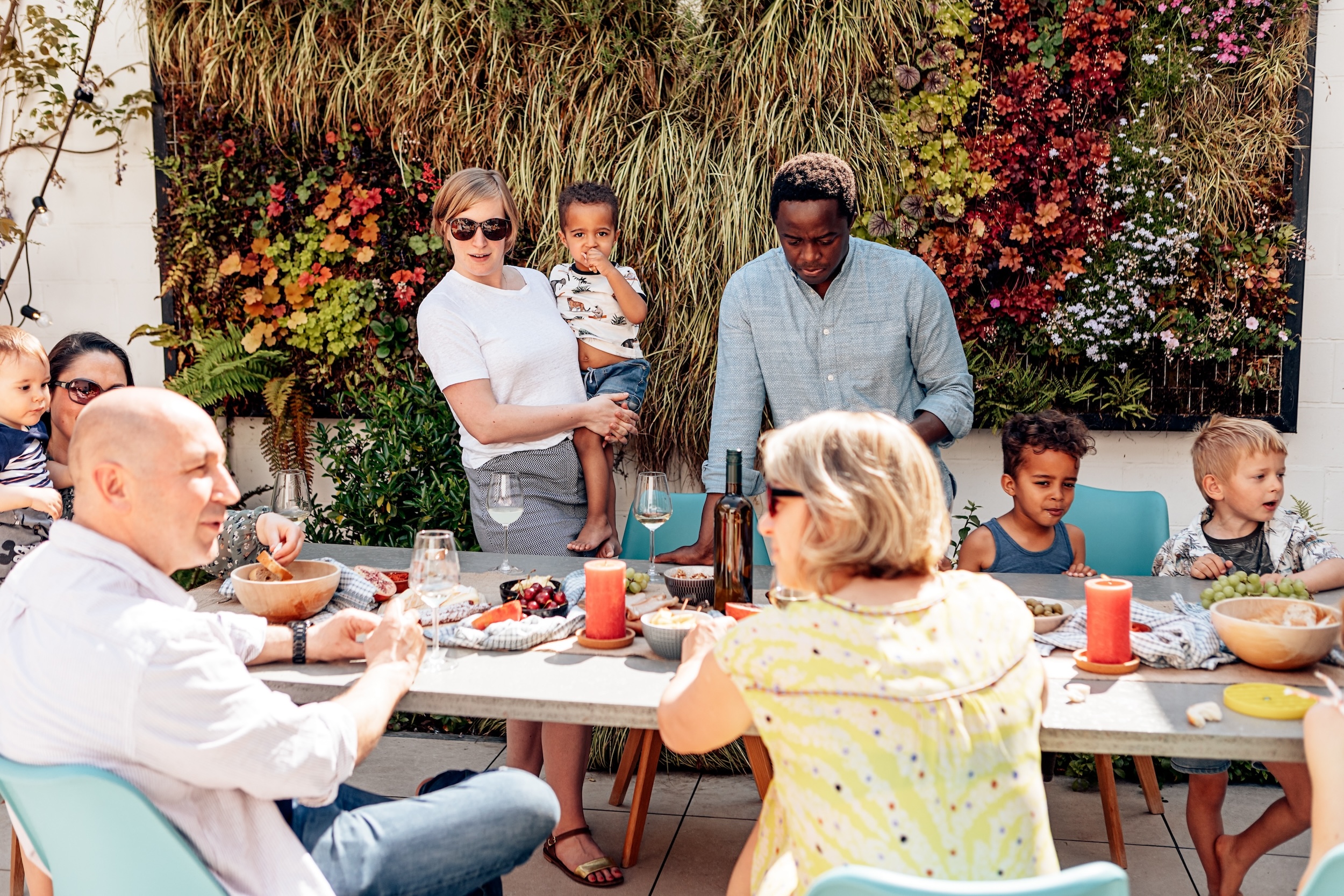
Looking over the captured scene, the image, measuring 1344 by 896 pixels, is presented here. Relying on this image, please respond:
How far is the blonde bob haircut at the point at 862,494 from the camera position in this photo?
1538 mm

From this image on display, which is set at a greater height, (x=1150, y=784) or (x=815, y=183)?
(x=815, y=183)

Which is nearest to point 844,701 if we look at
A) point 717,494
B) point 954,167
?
point 717,494

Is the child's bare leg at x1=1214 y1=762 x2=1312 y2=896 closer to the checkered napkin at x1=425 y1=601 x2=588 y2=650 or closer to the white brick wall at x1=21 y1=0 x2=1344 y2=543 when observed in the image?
the checkered napkin at x1=425 y1=601 x2=588 y2=650

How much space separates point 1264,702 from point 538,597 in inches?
51.9

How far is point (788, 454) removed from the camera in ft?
5.19

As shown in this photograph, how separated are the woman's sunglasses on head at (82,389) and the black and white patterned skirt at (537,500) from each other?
3.68ft

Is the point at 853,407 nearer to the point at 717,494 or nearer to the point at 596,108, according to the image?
the point at 717,494

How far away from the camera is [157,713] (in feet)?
4.88

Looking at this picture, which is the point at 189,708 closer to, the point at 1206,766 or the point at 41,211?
the point at 1206,766

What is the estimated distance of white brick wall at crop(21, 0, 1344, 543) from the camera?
3955 millimetres

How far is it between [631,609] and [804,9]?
257cm

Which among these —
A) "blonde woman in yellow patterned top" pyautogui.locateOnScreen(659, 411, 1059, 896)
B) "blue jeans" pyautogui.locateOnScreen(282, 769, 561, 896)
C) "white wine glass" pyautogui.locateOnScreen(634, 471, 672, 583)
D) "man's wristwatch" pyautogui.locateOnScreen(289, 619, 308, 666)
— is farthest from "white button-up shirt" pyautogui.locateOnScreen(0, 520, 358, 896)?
Answer: "white wine glass" pyautogui.locateOnScreen(634, 471, 672, 583)

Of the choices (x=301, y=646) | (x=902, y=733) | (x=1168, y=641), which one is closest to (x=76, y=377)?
(x=301, y=646)

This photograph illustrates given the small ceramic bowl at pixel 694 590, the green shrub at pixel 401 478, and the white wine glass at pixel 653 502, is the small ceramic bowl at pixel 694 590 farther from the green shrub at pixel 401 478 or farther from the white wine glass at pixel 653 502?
the green shrub at pixel 401 478
